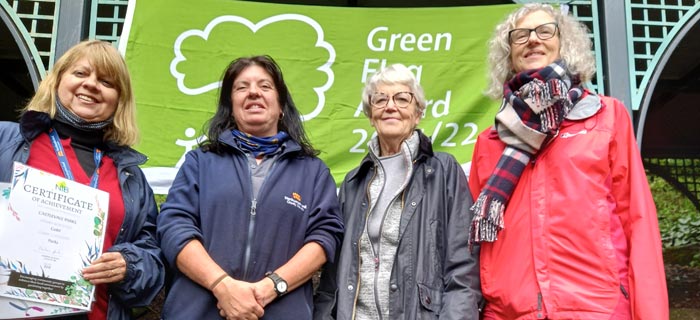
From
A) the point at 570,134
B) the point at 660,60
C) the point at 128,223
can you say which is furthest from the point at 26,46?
the point at 660,60

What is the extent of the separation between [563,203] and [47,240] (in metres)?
1.75

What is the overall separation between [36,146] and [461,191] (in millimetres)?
1614

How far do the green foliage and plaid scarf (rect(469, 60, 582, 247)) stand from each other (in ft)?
25.6

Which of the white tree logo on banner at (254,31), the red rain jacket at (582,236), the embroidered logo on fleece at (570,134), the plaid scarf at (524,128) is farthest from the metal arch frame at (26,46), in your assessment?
the embroidered logo on fleece at (570,134)

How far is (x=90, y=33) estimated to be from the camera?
4.11 meters

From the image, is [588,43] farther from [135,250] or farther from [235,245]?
[135,250]

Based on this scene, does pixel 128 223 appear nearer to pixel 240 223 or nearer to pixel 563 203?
pixel 240 223

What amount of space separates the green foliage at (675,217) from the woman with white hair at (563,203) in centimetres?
774

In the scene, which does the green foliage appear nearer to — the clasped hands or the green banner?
the green banner

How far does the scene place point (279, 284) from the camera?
7.57ft

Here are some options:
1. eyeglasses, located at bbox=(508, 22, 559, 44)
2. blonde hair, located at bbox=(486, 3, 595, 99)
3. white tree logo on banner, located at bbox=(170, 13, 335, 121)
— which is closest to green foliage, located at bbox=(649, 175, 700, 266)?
white tree logo on banner, located at bbox=(170, 13, 335, 121)

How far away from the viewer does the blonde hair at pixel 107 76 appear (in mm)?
2551

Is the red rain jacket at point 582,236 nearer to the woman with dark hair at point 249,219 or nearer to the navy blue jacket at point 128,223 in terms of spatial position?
the woman with dark hair at point 249,219

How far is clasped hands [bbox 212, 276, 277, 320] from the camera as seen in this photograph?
7.34ft
